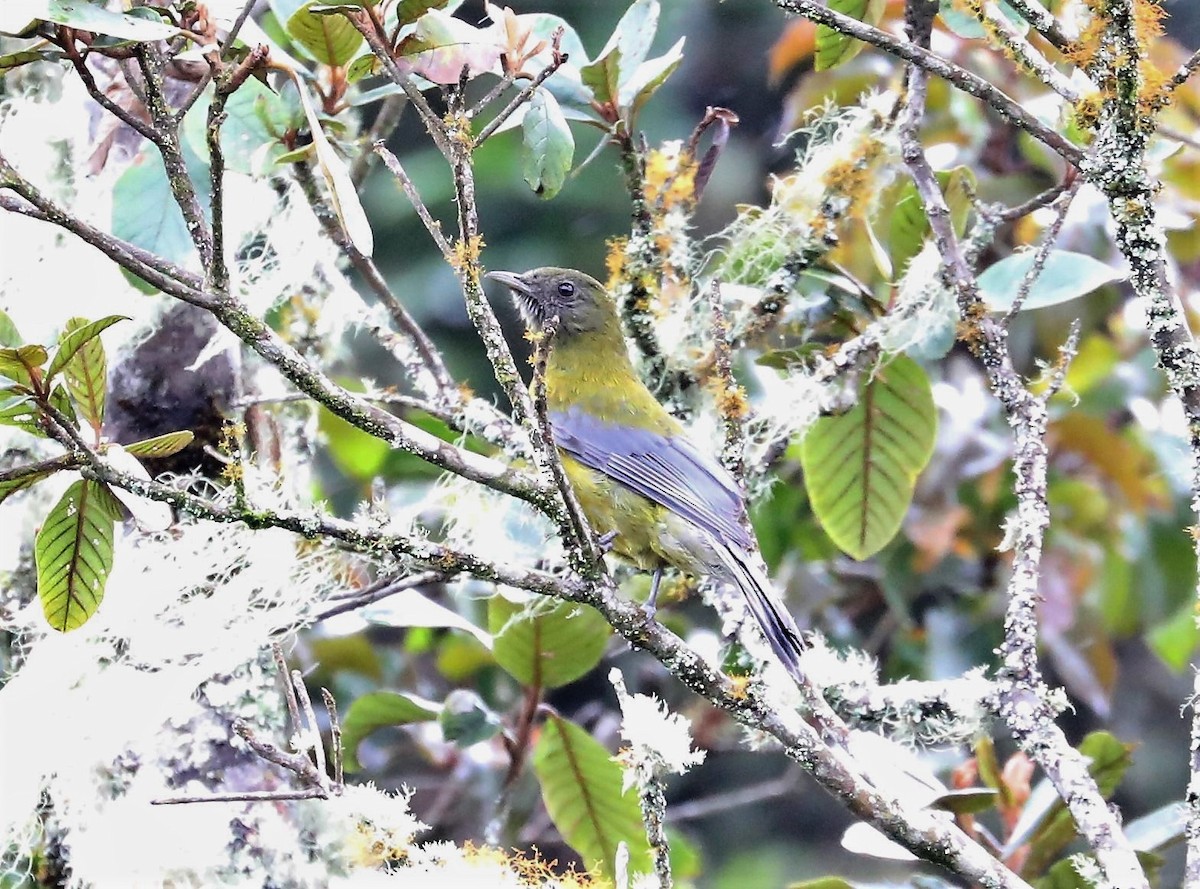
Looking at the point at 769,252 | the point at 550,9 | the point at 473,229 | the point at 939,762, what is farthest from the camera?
the point at 550,9

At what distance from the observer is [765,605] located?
239 centimetres

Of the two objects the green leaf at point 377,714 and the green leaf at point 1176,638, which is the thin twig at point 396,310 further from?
the green leaf at point 1176,638

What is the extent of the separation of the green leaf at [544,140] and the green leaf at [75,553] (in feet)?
2.54

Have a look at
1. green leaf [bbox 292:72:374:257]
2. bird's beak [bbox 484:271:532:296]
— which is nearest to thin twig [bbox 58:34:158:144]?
green leaf [bbox 292:72:374:257]

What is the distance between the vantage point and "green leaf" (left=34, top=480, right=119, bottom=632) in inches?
74.6

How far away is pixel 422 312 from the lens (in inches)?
241

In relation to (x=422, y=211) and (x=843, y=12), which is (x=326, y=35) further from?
(x=843, y=12)

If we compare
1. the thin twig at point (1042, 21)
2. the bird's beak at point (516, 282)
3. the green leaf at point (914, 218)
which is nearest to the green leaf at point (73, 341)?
the thin twig at point (1042, 21)

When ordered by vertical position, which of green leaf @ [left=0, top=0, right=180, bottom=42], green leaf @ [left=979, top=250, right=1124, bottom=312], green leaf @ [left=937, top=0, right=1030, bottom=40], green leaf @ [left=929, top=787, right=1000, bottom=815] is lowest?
green leaf @ [left=929, top=787, right=1000, bottom=815]

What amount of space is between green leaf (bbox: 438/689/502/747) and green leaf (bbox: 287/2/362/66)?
4.34 feet

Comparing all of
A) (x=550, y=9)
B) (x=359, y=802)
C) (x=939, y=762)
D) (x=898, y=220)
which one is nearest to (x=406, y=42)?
(x=359, y=802)

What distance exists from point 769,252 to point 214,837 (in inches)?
59.3

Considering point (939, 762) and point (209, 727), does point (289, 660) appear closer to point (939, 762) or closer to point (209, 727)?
point (209, 727)

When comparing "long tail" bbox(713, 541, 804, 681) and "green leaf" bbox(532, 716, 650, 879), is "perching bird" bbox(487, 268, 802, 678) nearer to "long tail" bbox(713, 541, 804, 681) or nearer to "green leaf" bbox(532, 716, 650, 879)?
"long tail" bbox(713, 541, 804, 681)
